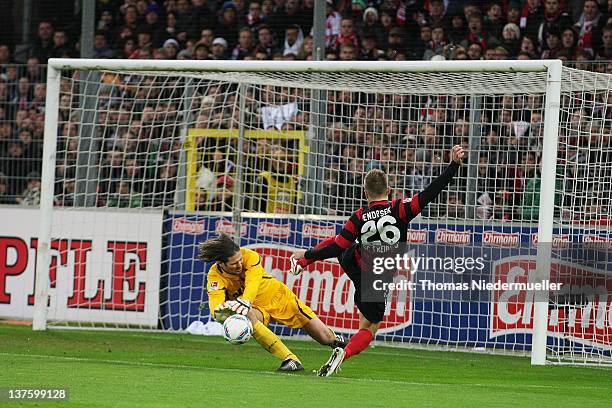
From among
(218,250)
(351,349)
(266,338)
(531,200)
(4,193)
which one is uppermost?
(531,200)

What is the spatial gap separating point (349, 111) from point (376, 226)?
448cm

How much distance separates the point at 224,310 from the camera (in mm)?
9234

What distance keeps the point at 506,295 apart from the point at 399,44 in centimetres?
419

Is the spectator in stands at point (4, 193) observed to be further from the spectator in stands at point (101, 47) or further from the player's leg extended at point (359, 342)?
the player's leg extended at point (359, 342)

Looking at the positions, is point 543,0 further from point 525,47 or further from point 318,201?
point 318,201

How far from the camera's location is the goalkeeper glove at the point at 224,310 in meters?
9.19

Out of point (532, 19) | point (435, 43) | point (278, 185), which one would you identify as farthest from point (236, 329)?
point (532, 19)

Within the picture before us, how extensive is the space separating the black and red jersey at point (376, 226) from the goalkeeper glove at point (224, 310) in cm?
90

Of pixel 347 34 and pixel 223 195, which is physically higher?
pixel 347 34

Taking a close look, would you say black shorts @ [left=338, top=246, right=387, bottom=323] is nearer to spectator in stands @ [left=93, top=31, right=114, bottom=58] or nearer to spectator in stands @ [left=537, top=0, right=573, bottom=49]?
spectator in stands @ [left=537, top=0, right=573, bottom=49]

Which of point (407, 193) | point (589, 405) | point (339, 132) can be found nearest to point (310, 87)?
point (339, 132)

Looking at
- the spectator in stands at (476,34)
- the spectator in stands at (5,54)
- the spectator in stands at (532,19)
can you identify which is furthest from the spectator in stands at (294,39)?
the spectator in stands at (5,54)

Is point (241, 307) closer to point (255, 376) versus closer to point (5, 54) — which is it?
point (255, 376)

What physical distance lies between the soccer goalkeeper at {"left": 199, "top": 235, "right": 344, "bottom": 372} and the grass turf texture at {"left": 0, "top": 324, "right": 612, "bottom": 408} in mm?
304
